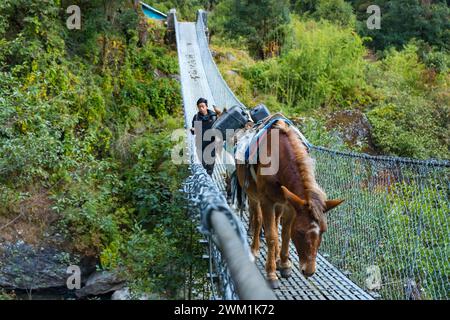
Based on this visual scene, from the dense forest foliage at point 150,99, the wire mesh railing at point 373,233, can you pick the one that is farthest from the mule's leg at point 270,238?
the wire mesh railing at point 373,233

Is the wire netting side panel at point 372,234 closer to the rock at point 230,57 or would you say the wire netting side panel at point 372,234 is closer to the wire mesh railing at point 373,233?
the wire mesh railing at point 373,233

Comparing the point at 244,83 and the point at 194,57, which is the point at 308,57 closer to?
the point at 244,83

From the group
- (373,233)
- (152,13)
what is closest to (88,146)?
(373,233)

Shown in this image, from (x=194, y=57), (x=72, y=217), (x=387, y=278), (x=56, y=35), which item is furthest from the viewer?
(x=194, y=57)

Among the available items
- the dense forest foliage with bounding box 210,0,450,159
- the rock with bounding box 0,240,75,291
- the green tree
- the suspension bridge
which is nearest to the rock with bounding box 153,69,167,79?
the dense forest foliage with bounding box 210,0,450,159

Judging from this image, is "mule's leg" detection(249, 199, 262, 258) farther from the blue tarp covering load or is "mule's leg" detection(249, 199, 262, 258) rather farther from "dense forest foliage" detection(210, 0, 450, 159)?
the blue tarp covering load

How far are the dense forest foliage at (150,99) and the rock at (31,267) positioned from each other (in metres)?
0.25

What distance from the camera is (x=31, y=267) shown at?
21.1 feet

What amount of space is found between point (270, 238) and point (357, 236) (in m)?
1.82

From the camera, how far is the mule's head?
2.70 meters

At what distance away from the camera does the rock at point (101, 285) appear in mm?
6574

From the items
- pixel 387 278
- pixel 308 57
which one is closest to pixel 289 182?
pixel 387 278
